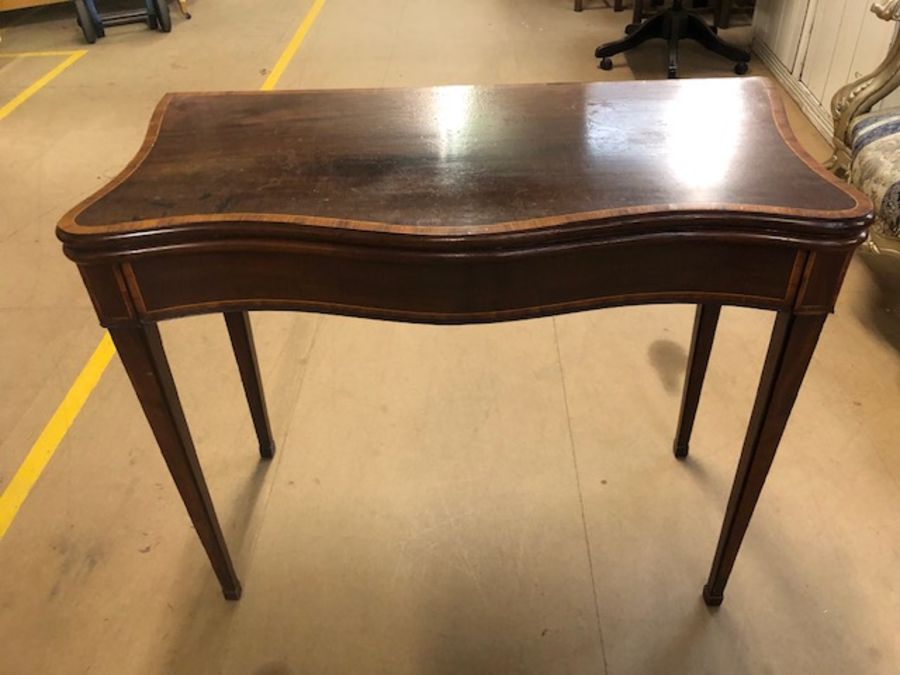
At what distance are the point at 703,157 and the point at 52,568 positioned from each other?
1.39 m

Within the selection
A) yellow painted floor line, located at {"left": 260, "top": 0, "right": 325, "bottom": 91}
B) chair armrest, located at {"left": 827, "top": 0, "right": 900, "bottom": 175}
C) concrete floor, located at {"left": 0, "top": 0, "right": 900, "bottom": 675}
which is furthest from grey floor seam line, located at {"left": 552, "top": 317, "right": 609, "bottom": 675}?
yellow painted floor line, located at {"left": 260, "top": 0, "right": 325, "bottom": 91}

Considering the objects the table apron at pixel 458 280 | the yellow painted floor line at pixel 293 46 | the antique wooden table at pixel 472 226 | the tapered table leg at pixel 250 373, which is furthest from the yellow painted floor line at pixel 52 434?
the yellow painted floor line at pixel 293 46

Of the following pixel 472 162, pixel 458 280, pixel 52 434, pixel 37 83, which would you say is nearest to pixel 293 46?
pixel 37 83

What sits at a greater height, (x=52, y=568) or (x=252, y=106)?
(x=252, y=106)

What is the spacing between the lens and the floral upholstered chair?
1.70 m

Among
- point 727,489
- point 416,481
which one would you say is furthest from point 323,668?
point 727,489

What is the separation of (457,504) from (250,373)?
19.9 inches

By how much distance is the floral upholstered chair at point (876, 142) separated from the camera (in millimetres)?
1697

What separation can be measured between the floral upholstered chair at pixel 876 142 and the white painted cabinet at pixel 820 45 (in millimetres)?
361

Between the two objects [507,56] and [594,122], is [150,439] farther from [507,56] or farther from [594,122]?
[507,56]

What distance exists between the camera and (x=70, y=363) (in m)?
1.96

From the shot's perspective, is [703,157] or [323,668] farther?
[323,668]

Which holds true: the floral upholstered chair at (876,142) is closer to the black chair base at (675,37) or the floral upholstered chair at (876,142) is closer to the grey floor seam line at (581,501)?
the grey floor seam line at (581,501)

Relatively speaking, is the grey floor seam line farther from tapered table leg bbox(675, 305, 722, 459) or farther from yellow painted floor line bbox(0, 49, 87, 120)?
yellow painted floor line bbox(0, 49, 87, 120)
